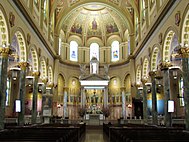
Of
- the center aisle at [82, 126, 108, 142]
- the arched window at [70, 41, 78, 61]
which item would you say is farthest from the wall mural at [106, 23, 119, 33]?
the center aisle at [82, 126, 108, 142]

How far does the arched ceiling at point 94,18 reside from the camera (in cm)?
3581

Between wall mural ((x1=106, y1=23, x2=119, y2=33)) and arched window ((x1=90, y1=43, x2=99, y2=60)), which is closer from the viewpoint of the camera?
wall mural ((x1=106, y1=23, x2=119, y2=33))

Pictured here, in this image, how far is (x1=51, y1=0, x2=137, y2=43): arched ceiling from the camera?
Answer: 35.8 metres

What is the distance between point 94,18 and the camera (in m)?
42.9

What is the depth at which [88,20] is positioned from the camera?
42.8 metres

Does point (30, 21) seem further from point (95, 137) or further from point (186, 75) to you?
point (186, 75)

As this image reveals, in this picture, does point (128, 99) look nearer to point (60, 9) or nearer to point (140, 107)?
point (140, 107)

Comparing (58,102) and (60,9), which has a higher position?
(60,9)

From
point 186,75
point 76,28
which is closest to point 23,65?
point 186,75

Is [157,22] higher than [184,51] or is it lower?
higher

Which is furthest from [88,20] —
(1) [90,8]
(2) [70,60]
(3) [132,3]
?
(3) [132,3]

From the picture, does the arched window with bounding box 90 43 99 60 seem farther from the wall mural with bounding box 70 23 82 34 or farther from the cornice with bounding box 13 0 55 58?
the cornice with bounding box 13 0 55 58

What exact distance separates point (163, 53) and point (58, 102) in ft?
73.3

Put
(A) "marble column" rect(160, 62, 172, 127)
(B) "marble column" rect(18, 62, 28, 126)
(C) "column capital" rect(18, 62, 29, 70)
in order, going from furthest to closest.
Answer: (C) "column capital" rect(18, 62, 29, 70) < (B) "marble column" rect(18, 62, 28, 126) < (A) "marble column" rect(160, 62, 172, 127)
